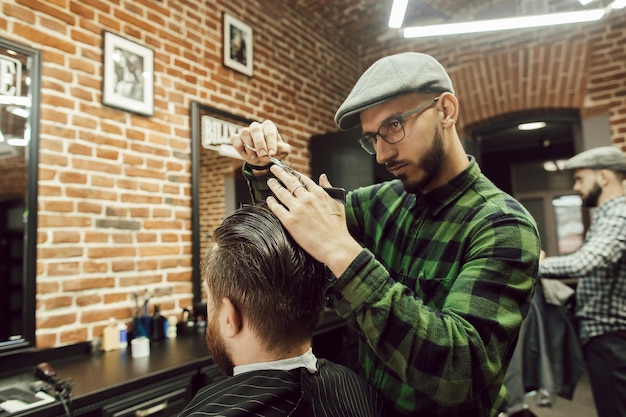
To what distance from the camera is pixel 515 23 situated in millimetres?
2201

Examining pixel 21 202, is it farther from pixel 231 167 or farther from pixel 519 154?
pixel 519 154

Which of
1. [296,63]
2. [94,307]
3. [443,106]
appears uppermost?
[296,63]

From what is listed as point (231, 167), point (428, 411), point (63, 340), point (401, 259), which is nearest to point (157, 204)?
point (231, 167)

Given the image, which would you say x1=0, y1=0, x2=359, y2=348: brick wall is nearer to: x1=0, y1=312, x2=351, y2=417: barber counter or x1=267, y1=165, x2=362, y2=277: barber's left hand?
x1=0, y1=312, x2=351, y2=417: barber counter

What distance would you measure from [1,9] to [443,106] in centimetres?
206

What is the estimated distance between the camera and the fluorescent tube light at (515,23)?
214 centimetres

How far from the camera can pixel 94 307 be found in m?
2.20

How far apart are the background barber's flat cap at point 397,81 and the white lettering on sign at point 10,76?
65.7 inches

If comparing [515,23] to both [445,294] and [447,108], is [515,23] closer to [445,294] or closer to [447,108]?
[447,108]

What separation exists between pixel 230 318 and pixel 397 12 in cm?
159

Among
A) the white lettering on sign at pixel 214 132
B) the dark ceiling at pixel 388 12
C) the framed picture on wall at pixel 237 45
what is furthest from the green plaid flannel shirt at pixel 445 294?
the dark ceiling at pixel 388 12

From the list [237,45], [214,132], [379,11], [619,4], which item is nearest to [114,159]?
[214,132]

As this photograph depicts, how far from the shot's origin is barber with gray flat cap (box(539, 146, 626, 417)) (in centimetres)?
221

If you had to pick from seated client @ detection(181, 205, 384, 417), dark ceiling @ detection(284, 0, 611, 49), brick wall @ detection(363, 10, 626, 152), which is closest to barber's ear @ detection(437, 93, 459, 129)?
seated client @ detection(181, 205, 384, 417)
